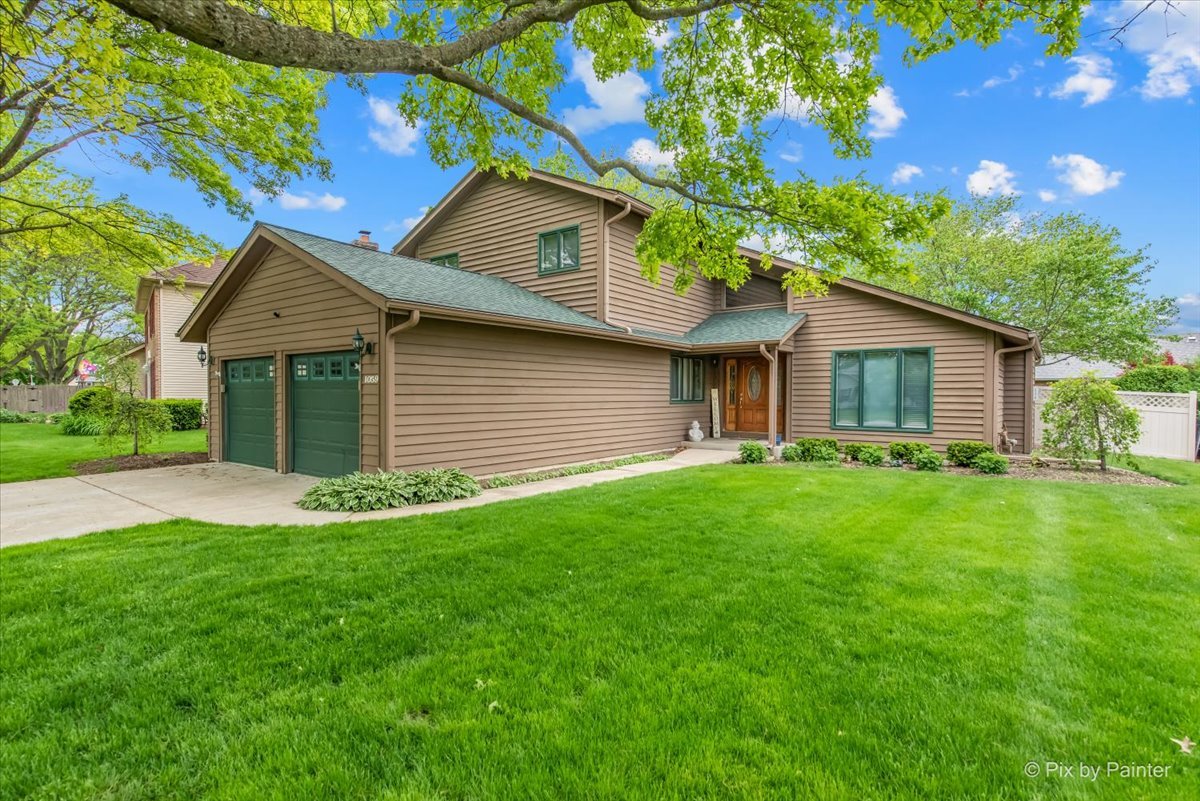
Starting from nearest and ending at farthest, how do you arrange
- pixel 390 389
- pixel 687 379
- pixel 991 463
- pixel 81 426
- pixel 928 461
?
1. pixel 390 389
2. pixel 991 463
3. pixel 928 461
4. pixel 687 379
5. pixel 81 426

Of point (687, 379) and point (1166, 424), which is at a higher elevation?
point (687, 379)

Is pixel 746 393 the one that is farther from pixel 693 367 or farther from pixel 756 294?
pixel 756 294

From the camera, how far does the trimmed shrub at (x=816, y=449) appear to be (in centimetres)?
1095

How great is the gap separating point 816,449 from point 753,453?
134cm

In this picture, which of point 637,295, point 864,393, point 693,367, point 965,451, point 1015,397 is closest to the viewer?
point 965,451

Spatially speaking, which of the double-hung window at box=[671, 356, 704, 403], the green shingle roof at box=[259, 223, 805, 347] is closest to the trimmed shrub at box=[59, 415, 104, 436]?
the green shingle roof at box=[259, 223, 805, 347]

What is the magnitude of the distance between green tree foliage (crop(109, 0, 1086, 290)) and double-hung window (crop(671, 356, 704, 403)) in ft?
19.0

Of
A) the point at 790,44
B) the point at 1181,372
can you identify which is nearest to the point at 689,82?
the point at 790,44

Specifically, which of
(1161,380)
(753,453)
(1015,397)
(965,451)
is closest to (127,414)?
(753,453)

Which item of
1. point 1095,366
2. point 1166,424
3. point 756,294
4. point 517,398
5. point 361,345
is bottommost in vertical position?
point 1166,424

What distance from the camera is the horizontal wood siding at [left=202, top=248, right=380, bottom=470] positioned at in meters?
7.83

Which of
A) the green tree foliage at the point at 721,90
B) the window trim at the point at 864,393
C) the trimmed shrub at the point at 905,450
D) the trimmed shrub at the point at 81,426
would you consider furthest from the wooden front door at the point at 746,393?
the trimmed shrub at the point at 81,426

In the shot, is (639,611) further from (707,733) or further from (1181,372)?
(1181,372)

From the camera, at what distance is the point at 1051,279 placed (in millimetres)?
19438
